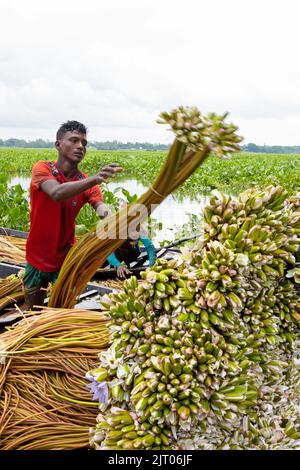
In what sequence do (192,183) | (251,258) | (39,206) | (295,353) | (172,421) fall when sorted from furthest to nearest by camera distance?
1. (192,183)
2. (39,206)
3. (295,353)
4. (251,258)
5. (172,421)

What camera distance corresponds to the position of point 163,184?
1.46 metres

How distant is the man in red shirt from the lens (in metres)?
2.16

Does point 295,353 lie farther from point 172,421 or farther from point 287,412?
point 172,421

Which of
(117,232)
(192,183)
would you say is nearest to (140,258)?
(117,232)

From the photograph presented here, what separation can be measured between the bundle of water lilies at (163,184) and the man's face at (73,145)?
1.81 ft

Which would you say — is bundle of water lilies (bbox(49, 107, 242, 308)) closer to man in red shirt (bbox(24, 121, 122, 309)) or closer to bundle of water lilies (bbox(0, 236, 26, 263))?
A: man in red shirt (bbox(24, 121, 122, 309))

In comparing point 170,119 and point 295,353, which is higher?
point 170,119

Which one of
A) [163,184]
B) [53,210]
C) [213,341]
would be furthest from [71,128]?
[213,341]

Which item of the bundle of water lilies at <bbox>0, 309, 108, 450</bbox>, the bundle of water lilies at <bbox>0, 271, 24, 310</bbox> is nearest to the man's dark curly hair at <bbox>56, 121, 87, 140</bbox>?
the bundle of water lilies at <bbox>0, 309, 108, 450</bbox>

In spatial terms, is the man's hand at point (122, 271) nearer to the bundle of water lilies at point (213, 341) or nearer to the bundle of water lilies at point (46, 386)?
the bundle of water lilies at point (46, 386)

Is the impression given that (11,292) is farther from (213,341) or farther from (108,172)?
(213,341)

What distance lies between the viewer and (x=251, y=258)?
4.50 feet

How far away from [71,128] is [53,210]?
376 millimetres
